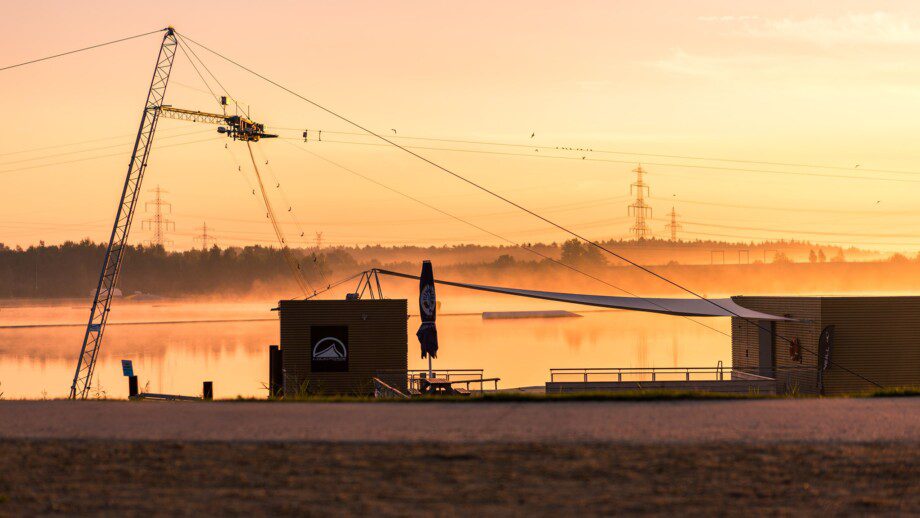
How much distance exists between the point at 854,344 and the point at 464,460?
26552 millimetres

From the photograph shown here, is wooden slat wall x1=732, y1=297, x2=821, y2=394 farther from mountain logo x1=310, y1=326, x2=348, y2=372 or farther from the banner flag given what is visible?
mountain logo x1=310, y1=326, x2=348, y2=372

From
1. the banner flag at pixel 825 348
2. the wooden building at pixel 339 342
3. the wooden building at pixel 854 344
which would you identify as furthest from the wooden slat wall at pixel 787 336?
the wooden building at pixel 339 342

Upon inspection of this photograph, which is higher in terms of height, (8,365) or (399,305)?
(399,305)

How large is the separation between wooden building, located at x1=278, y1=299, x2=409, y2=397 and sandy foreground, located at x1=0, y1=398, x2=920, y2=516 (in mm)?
17674

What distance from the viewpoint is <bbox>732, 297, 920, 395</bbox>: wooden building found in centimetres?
3316

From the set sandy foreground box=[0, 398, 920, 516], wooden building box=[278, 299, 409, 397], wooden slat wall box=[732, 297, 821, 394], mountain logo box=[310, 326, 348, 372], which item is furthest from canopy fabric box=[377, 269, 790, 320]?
sandy foreground box=[0, 398, 920, 516]

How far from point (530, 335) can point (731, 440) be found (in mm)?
116757

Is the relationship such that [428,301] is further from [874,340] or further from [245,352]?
[245,352]

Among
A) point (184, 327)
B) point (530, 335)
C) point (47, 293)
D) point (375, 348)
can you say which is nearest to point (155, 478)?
point (375, 348)

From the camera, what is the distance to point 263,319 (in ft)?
543

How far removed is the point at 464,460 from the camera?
10.9 m

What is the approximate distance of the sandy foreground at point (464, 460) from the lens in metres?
9.13

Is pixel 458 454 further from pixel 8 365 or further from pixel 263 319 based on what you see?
pixel 263 319

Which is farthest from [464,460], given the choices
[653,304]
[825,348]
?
[825,348]
